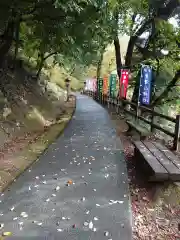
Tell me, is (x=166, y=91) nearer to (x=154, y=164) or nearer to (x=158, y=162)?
(x=158, y=162)

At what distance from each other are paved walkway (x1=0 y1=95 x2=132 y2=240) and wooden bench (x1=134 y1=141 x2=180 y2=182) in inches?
20.6

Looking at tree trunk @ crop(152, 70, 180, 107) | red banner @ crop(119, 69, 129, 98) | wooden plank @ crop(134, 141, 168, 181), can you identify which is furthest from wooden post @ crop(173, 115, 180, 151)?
red banner @ crop(119, 69, 129, 98)

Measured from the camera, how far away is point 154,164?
4.67m

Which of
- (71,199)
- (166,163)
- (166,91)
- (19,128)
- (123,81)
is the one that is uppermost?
(123,81)

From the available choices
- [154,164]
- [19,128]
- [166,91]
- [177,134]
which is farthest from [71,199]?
[166,91]

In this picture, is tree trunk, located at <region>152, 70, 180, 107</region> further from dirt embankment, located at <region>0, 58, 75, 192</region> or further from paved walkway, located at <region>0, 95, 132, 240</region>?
paved walkway, located at <region>0, 95, 132, 240</region>

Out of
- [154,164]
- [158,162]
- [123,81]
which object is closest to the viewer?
[154,164]

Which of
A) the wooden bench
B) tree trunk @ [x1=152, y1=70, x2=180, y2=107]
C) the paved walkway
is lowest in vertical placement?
the paved walkway

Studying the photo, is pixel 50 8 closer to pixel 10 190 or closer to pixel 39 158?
pixel 39 158

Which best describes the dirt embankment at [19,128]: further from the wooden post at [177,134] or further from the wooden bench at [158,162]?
the wooden post at [177,134]

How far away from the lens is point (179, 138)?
718 cm

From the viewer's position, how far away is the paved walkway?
3461mm

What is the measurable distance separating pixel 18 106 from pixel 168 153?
6882 mm

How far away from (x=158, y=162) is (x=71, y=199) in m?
1.62
